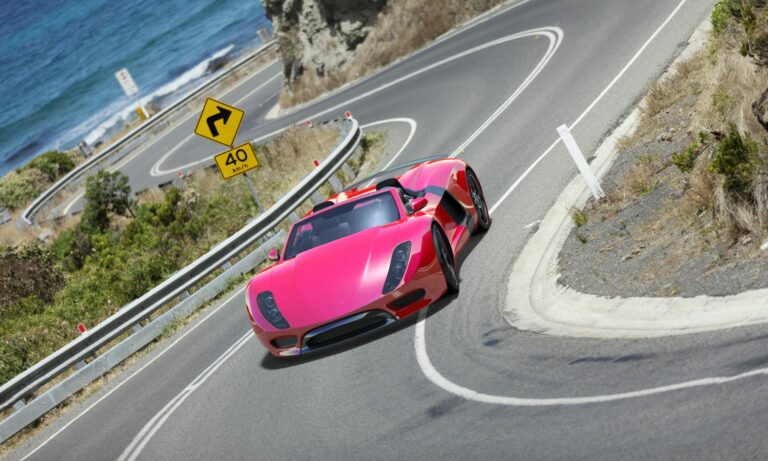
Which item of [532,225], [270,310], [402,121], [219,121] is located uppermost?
[219,121]

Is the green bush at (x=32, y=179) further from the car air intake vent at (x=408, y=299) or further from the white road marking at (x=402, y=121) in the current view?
the car air intake vent at (x=408, y=299)

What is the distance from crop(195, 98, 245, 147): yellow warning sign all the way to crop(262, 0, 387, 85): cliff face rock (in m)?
Result: 19.6

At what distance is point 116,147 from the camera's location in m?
48.8

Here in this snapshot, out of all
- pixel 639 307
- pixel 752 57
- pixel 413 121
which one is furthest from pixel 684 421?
pixel 413 121

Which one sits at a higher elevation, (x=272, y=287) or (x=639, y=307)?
(x=272, y=287)

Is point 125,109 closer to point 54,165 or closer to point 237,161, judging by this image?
point 54,165

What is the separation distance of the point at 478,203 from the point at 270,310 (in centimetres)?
373

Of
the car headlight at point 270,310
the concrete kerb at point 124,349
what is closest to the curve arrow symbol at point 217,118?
the concrete kerb at point 124,349

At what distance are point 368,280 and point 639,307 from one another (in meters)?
2.75

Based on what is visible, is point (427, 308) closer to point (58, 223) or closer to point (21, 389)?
point (21, 389)

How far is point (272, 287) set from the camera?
1015cm

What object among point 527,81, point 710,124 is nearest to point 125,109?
point 527,81

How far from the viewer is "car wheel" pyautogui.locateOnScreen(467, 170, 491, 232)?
485 inches

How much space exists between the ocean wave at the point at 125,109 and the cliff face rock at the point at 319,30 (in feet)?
102
